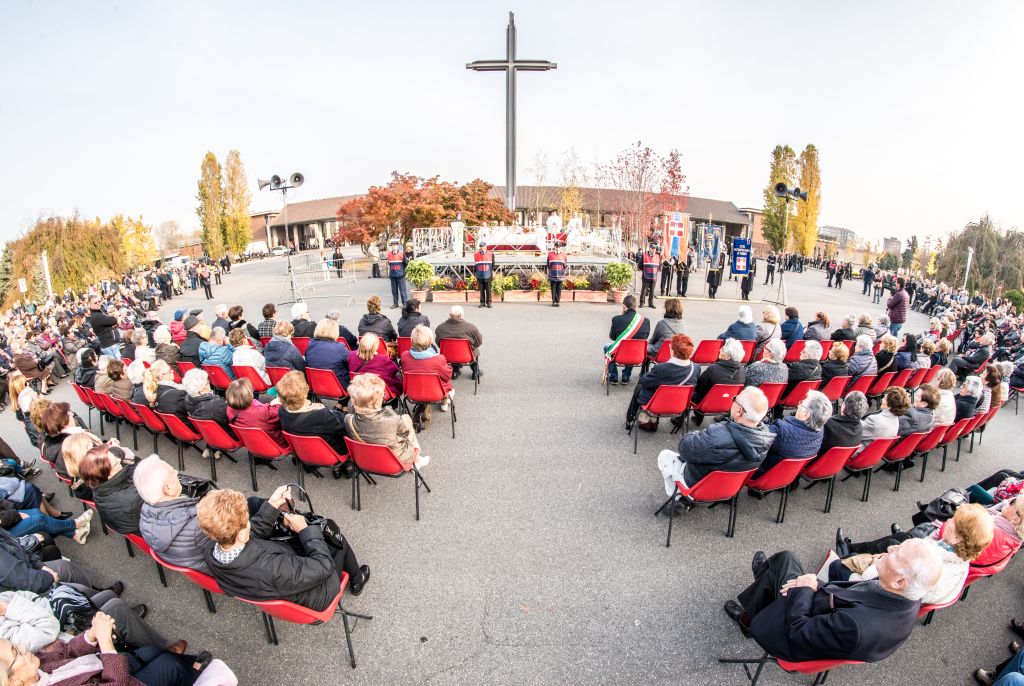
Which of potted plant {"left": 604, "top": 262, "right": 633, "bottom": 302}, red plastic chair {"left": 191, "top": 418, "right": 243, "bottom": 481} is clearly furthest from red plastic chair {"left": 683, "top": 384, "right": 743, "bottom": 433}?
potted plant {"left": 604, "top": 262, "right": 633, "bottom": 302}

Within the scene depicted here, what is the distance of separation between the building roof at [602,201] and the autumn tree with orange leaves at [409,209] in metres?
9.39

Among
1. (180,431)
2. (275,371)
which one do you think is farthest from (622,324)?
(180,431)

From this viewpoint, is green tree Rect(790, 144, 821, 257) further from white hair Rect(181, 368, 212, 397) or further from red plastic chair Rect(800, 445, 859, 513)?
white hair Rect(181, 368, 212, 397)

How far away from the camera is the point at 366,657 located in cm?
317

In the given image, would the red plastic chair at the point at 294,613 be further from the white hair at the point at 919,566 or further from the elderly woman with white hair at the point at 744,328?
the elderly woman with white hair at the point at 744,328

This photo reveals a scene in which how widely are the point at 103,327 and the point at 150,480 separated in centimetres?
820

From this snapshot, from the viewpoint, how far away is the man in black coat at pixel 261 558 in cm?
265

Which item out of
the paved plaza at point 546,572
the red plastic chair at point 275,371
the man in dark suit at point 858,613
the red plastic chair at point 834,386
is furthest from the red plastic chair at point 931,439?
the red plastic chair at point 275,371

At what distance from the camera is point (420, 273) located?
1521 cm

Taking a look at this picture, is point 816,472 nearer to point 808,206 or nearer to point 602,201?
point 602,201

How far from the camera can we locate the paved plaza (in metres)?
3.14

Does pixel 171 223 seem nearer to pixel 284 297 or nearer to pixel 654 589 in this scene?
pixel 284 297

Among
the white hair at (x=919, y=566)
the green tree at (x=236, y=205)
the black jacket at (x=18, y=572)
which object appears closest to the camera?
the white hair at (x=919, y=566)

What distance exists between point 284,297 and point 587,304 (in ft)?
37.5
